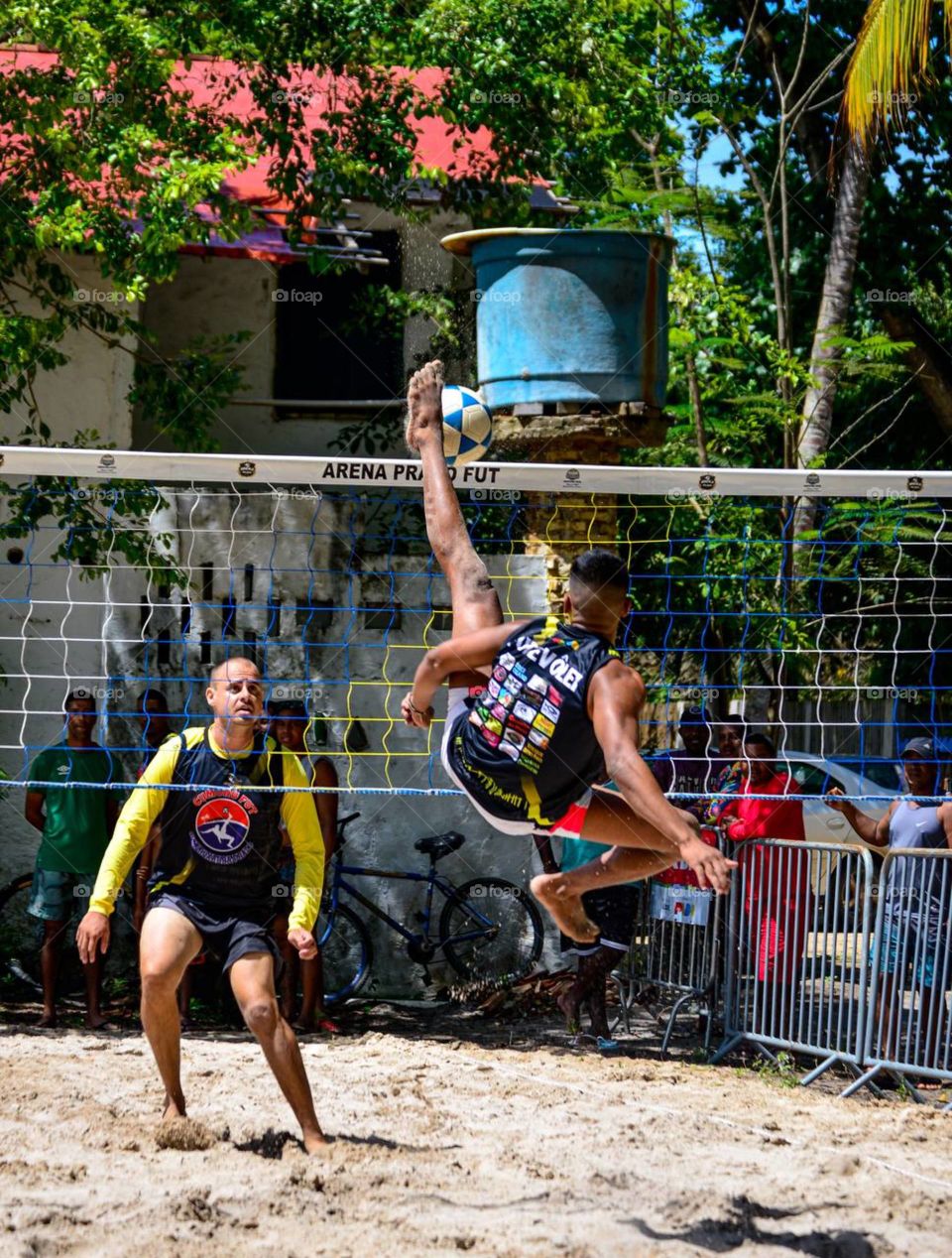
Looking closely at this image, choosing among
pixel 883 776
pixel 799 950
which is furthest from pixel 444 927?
pixel 883 776

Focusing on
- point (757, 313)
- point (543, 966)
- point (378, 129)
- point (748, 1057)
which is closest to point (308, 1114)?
point (748, 1057)

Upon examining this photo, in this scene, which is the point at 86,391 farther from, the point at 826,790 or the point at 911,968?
the point at 911,968

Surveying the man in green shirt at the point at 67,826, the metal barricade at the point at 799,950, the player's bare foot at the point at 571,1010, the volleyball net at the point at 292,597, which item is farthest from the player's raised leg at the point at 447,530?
the man in green shirt at the point at 67,826

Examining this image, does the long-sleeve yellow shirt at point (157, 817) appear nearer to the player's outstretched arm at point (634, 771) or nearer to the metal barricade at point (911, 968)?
the player's outstretched arm at point (634, 771)

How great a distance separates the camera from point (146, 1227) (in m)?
4.91

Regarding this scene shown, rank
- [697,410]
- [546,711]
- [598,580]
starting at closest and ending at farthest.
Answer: [546,711], [598,580], [697,410]

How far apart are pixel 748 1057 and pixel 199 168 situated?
6069mm

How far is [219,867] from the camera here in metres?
6.02

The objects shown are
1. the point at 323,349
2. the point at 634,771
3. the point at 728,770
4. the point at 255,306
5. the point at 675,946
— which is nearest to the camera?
the point at 634,771

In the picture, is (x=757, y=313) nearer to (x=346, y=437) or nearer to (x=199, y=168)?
(x=346, y=437)

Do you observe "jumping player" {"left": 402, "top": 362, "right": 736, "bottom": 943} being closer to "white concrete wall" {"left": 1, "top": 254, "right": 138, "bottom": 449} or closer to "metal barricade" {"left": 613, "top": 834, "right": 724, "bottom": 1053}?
"metal barricade" {"left": 613, "top": 834, "right": 724, "bottom": 1053}

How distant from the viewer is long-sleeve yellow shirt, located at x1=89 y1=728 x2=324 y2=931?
235 inches

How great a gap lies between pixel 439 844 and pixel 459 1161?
375 cm

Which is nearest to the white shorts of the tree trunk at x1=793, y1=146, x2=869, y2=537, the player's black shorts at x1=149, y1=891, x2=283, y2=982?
the player's black shorts at x1=149, y1=891, x2=283, y2=982
